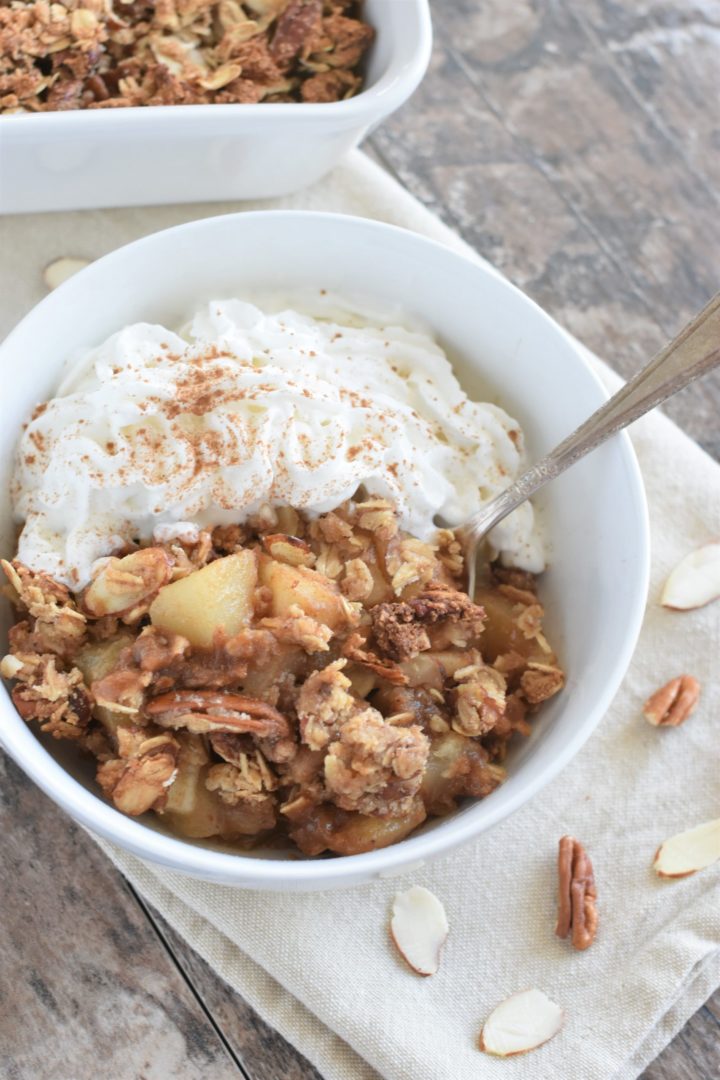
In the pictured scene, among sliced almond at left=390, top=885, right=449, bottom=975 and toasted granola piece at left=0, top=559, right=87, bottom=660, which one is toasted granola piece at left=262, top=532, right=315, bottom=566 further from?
sliced almond at left=390, top=885, right=449, bottom=975

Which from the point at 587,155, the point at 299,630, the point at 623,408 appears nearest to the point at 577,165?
the point at 587,155

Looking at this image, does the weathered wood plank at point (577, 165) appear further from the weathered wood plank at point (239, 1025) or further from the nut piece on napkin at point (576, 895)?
the weathered wood plank at point (239, 1025)

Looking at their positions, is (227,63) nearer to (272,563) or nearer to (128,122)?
(128,122)

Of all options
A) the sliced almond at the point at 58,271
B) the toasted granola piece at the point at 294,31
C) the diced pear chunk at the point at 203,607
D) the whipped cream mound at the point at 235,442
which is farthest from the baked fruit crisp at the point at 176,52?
the diced pear chunk at the point at 203,607

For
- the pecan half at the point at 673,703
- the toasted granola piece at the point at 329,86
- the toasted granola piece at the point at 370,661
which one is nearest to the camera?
the toasted granola piece at the point at 370,661

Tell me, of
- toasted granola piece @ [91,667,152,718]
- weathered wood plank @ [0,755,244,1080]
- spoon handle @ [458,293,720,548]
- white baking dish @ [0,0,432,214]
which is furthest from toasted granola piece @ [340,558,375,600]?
white baking dish @ [0,0,432,214]

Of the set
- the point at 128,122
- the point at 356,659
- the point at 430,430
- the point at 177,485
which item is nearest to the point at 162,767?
the point at 356,659

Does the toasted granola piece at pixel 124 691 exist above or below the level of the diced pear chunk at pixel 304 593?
below
